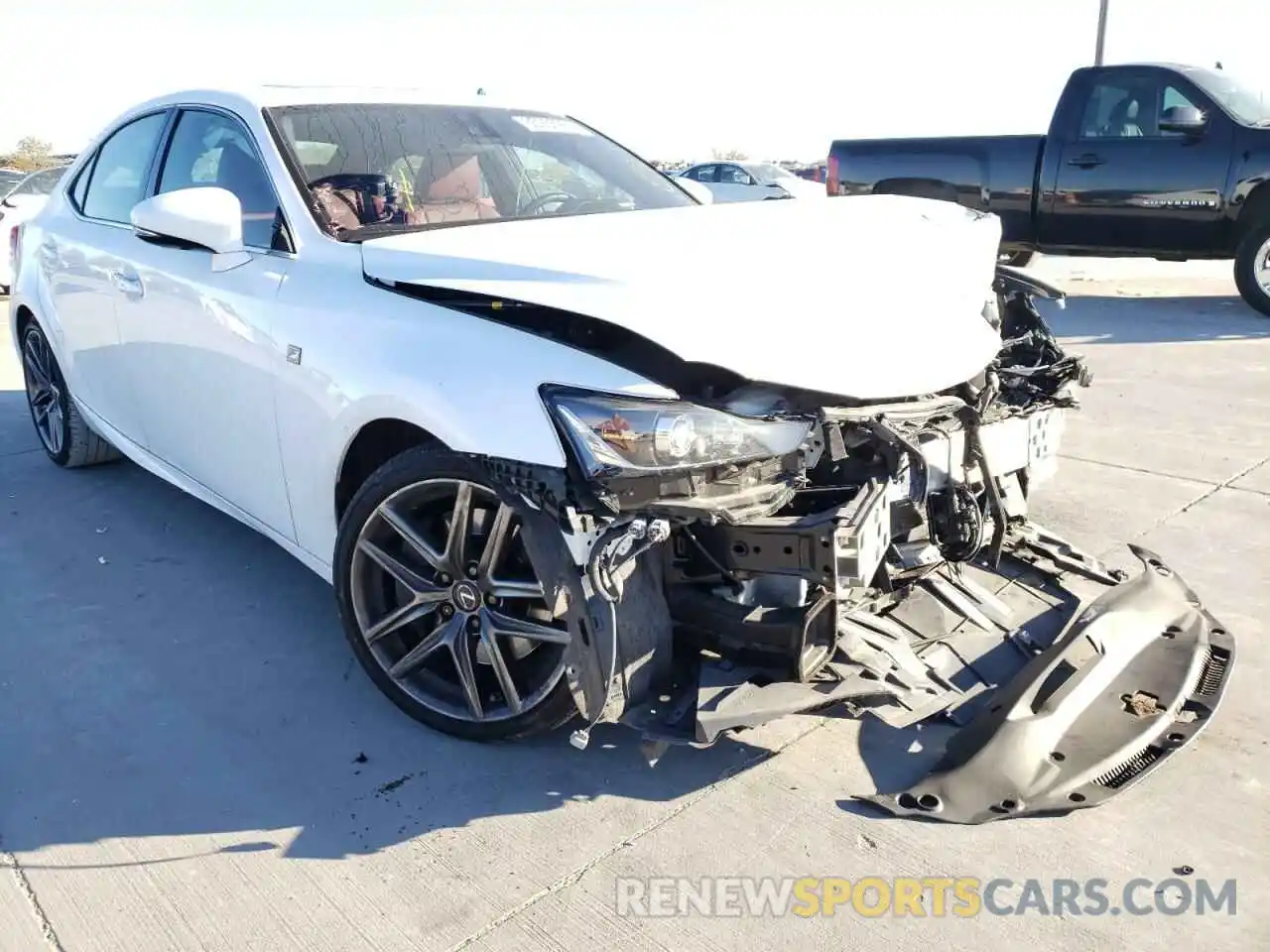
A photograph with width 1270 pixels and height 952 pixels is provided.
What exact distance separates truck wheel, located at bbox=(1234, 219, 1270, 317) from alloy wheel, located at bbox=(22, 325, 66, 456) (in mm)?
9168

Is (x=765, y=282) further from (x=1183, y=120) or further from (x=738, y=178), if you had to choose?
(x=738, y=178)

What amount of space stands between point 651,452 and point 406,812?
1146 mm

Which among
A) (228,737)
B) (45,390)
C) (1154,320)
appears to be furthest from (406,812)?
(1154,320)

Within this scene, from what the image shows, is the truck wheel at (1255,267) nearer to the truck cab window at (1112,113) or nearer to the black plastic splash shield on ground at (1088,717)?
the truck cab window at (1112,113)

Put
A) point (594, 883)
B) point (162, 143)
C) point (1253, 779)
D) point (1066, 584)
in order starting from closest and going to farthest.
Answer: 1. point (594, 883)
2. point (1253, 779)
3. point (1066, 584)
4. point (162, 143)

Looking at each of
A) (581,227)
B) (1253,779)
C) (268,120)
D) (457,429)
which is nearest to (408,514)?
(457,429)

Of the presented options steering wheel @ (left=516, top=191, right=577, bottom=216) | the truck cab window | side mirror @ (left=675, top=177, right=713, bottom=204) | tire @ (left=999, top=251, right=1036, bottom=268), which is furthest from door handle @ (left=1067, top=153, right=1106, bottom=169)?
steering wheel @ (left=516, top=191, right=577, bottom=216)

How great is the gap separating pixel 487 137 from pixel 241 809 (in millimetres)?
2475

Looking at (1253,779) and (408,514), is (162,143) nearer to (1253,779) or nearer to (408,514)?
(408,514)

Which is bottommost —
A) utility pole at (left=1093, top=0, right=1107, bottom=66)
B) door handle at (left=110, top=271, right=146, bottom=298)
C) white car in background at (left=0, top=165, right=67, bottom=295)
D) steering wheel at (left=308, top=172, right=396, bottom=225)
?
white car in background at (left=0, top=165, right=67, bottom=295)

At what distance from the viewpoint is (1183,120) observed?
9.02 metres

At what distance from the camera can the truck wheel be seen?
914 cm

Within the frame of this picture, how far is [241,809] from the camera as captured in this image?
9.05 feet

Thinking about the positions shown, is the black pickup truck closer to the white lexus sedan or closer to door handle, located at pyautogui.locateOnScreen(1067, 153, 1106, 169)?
door handle, located at pyautogui.locateOnScreen(1067, 153, 1106, 169)
